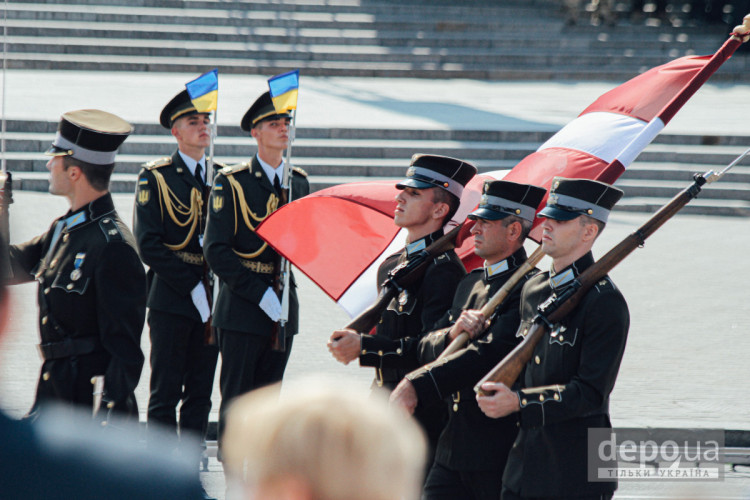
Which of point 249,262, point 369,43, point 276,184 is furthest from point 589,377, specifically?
point 369,43

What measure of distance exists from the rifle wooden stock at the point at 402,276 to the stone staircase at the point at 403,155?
8.49m

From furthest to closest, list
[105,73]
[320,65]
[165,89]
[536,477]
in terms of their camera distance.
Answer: [320,65], [105,73], [165,89], [536,477]

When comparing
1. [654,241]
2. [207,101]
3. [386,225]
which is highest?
[207,101]

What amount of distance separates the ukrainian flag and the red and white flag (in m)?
0.49

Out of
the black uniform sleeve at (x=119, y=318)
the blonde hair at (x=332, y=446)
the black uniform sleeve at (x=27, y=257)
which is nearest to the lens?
the blonde hair at (x=332, y=446)

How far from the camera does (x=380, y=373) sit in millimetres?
4531

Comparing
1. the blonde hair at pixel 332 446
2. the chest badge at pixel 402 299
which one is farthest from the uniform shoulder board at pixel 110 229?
the blonde hair at pixel 332 446

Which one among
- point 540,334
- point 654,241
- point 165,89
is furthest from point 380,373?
point 165,89

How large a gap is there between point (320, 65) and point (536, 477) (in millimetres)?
17048

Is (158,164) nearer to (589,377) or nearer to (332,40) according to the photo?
(589,377)

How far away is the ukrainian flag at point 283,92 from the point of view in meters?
5.41

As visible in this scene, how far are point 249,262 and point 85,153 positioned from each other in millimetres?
1471

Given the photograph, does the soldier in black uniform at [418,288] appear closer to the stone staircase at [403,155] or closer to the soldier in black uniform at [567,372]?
the soldier in black uniform at [567,372]

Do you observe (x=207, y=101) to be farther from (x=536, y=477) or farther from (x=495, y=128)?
(x=495, y=128)
